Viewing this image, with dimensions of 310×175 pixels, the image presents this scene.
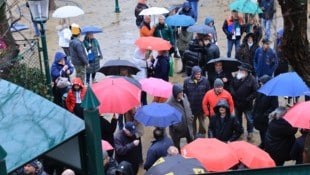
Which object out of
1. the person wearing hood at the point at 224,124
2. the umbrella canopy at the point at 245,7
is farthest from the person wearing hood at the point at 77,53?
the umbrella canopy at the point at 245,7

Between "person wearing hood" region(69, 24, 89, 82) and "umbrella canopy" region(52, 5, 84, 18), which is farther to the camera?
"umbrella canopy" region(52, 5, 84, 18)

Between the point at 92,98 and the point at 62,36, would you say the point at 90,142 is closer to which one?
the point at 92,98

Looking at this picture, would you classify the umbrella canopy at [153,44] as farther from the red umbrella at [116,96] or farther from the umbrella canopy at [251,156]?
the umbrella canopy at [251,156]

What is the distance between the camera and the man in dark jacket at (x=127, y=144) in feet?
25.3

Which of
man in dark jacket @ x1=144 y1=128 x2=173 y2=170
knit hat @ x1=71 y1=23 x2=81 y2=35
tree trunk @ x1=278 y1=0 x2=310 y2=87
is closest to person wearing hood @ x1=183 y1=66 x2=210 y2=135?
man in dark jacket @ x1=144 y1=128 x2=173 y2=170

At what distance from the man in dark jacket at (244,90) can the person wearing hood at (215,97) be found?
20.4 inches

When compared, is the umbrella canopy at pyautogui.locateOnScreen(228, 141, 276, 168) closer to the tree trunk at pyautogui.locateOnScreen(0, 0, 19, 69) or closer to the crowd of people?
the crowd of people

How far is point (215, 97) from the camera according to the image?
8.88m

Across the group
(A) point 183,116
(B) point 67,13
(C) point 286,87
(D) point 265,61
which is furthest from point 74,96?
(B) point 67,13

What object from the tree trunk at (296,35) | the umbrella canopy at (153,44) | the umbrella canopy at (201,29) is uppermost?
the tree trunk at (296,35)

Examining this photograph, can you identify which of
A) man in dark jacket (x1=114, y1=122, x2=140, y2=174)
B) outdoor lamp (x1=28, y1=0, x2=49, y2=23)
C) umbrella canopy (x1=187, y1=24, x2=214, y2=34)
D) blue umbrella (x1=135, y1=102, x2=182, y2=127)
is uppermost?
outdoor lamp (x1=28, y1=0, x2=49, y2=23)

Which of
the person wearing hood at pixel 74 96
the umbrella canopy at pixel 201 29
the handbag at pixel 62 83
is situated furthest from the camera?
the umbrella canopy at pixel 201 29

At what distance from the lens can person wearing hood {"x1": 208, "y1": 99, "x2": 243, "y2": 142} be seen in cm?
838

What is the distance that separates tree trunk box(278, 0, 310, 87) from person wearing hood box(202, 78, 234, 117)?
3660 mm
